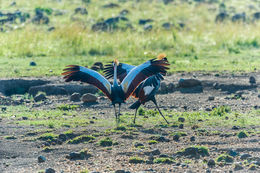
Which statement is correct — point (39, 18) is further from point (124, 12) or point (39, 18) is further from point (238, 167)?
point (238, 167)

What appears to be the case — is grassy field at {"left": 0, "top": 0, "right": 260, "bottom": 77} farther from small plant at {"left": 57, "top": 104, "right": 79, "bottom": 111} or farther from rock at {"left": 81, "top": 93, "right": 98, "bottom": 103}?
small plant at {"left": 57, "top": 104, "right": 79, "bottom": 111}

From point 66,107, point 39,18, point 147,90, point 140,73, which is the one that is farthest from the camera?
point 39,18

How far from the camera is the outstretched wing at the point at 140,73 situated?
9805 mm

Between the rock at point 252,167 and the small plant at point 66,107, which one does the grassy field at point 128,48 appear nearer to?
the small plant at point 66,107

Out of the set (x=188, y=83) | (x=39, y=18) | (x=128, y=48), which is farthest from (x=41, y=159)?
(x=39, y=18)

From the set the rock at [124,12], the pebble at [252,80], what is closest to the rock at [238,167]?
the pebble at [252,80]

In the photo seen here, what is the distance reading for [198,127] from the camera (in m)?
10.0

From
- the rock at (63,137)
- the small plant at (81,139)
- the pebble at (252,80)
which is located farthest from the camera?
the pebble at (252,80)

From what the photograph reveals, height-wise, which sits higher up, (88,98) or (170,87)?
(170,87)

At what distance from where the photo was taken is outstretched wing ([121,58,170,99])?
386 inches

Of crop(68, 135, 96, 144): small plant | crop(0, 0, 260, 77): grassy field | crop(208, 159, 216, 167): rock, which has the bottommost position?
crop(208, 159, 216, 167): rock

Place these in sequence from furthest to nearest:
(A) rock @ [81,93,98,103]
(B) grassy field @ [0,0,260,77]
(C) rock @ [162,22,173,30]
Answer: (C) rock @ [162,22,173,30], (B) grassy field @ [0,0,260,77], (A) rock @ [81,93,98,103]

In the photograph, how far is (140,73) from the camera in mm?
9820

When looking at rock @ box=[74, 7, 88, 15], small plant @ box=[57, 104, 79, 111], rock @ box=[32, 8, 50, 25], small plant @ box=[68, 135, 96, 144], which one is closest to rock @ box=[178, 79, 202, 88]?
small plant @ box=[57, 104, 79, 111]
